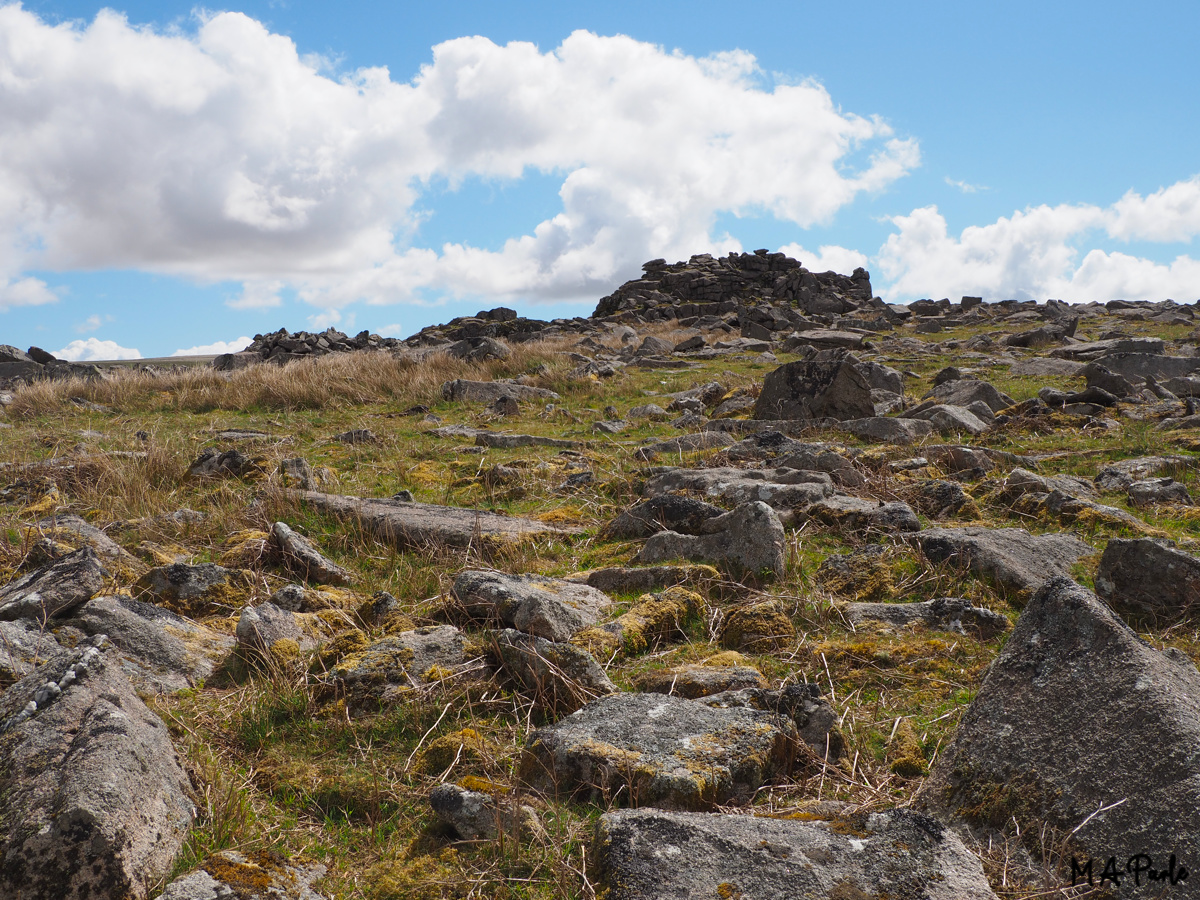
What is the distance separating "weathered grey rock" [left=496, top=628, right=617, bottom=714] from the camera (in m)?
2.71

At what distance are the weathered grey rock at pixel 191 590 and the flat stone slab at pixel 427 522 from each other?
3.58 ft

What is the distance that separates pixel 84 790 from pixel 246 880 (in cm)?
43

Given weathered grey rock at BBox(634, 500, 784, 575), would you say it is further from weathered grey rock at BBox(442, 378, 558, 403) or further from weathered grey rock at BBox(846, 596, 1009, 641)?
weathered grey rock at BBox(442, 378, 558, 403)

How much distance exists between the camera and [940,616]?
11.3 ft

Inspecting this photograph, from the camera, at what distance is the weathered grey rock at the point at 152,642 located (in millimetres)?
2930

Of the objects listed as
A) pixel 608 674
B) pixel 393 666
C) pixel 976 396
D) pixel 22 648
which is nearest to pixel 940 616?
pixel 608 674

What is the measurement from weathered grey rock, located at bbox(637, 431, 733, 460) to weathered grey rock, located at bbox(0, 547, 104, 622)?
483 cm

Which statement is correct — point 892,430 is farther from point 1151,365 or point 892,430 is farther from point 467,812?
point 1151,365

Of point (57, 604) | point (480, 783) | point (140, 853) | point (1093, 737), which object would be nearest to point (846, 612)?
point (1093, 737)

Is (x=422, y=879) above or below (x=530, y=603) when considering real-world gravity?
below

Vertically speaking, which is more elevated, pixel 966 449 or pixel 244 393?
pixel 244 393

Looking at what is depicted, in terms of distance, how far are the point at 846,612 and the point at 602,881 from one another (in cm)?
214

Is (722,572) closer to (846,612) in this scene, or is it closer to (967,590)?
(846,612)

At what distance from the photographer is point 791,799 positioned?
226 cm
